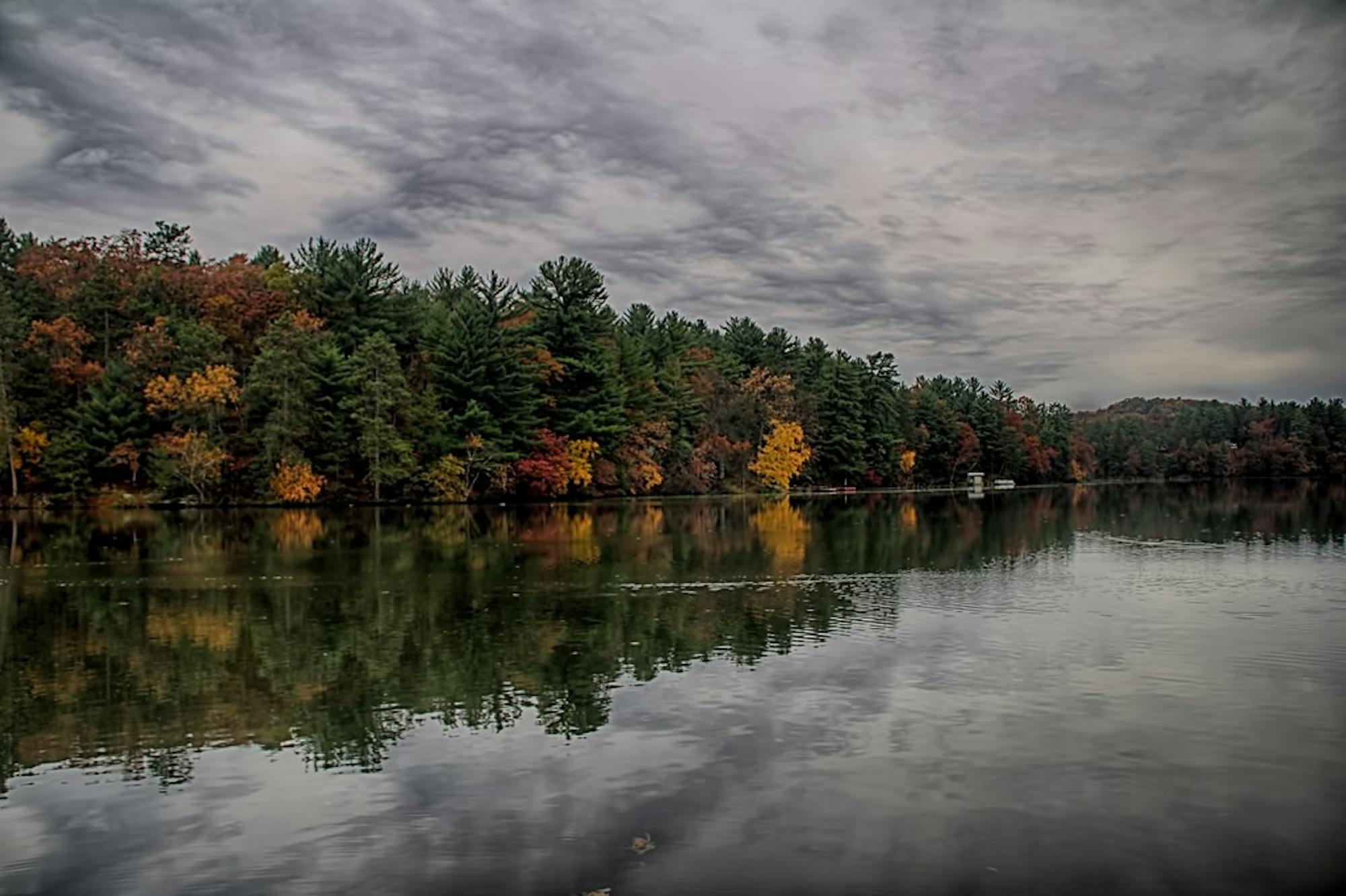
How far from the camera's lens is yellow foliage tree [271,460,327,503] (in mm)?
54875

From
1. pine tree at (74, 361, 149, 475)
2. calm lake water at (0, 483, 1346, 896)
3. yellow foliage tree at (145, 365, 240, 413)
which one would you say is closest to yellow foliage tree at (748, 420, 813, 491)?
yellow foliage tree at (145, 365, 240, 413)

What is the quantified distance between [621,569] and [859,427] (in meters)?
72.1

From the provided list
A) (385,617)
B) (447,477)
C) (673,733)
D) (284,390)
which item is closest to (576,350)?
(447,477)

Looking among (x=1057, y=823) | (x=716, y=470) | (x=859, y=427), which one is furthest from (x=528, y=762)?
(x=859, y=427)

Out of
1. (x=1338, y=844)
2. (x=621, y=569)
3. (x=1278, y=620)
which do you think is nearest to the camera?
(x=1338, y=844)

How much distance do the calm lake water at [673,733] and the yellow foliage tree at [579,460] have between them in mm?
39713

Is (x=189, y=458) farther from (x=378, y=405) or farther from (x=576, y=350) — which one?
(x=576, y=350)

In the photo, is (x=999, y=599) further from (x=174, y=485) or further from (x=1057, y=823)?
(x=174, y=485)

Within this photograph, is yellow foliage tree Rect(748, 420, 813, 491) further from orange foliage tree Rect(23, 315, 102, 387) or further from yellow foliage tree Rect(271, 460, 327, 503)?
orange foliage tree Rect(23, 315, 102, 387)

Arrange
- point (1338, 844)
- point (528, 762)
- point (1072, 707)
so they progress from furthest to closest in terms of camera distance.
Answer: point (1072, 707) → point (528, 762) → point (1338, 844)

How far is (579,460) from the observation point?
209 feet

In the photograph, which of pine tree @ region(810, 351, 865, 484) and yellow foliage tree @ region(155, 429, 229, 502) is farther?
pine tree @ region(810, 351, 865, 484)

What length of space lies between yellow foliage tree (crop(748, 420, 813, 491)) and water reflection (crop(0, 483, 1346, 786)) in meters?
41.6

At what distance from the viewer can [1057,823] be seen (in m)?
7.81
